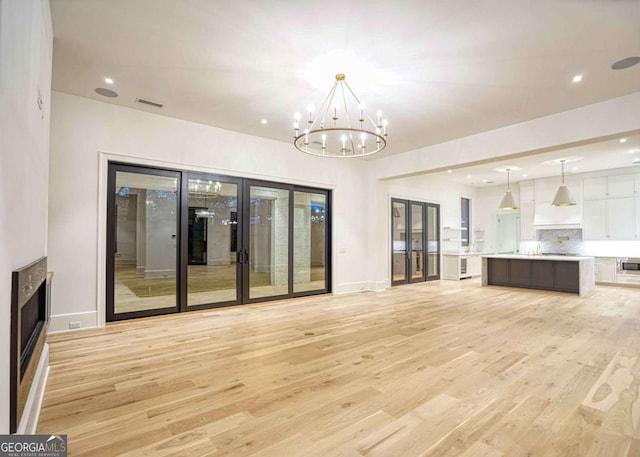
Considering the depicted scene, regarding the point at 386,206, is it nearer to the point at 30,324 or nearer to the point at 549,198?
the point at 549,198

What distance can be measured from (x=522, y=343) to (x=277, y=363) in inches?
116

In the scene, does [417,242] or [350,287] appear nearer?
[350,287]

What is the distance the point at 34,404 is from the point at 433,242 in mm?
9922

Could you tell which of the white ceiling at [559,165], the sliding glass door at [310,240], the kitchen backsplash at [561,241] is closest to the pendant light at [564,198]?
the white ceiling at [559,165]

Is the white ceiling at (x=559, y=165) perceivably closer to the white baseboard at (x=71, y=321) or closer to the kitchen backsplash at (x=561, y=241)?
the kitchen backsplash at (x=561, y=241)

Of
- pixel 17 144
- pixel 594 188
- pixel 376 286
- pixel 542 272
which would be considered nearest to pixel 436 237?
pixel 542 272

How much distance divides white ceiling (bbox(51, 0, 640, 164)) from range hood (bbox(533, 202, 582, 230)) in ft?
20.7

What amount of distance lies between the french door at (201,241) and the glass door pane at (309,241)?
0.9 inches

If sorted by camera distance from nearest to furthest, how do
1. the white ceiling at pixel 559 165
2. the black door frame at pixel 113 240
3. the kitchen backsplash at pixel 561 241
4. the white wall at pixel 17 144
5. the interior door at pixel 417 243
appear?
1. the white wall at pixel 17 144
2. the black door frame at pixel 113 240
3. the white ceiling at pixel 559 165
4. the interior door at pixel 417 243
5. the kitchen backsplash at pixel 561 241

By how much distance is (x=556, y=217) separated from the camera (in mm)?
10258

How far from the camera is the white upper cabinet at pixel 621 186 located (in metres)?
9.02

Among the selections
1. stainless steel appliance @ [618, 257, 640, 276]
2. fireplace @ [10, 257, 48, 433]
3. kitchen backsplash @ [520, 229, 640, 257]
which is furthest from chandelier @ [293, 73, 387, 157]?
stainless steel appliance @ [618, 257, 640, 276]

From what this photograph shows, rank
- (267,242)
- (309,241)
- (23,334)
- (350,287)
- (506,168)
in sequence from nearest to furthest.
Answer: (23,334) → (267,242) → (309,241) → (350,287) → (506,168)

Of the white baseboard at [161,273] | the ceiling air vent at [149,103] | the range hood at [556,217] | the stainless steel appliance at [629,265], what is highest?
the ceiling air vent at [149,103]
